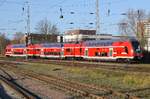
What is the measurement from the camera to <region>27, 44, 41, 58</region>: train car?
8175cm

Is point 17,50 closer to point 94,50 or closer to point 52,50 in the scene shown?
point 52,50

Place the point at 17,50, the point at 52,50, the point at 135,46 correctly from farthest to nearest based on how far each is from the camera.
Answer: the point at 17,50 → the point at 52,50 → the point at 135,46

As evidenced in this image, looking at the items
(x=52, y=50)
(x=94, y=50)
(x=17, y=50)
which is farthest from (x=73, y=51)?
(x=17, y=50)

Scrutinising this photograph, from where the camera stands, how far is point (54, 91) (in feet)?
68.1

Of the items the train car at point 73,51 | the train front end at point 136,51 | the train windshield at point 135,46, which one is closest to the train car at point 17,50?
the train car at point 73,51

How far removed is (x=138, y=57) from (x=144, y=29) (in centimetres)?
4363

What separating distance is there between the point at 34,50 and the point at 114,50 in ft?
116

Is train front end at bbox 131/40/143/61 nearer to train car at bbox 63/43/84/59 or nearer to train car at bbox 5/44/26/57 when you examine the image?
train car at bbox 63/43/84/59

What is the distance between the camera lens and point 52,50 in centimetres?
7412

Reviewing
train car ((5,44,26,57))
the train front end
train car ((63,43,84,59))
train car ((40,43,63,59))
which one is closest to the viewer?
the train front end

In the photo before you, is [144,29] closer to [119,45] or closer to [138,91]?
[119,45]

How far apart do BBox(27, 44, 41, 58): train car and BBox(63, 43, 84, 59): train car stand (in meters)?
13.6

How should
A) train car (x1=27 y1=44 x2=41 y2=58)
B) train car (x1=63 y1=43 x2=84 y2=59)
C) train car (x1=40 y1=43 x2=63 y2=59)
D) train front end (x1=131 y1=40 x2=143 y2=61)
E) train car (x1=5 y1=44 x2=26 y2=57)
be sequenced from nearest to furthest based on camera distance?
train front end (x1=131 y1=40 x2=143 y2=61)
train car (x1=63 y1=43 x2=84 y2=59)
train car (x1=40 y1=43 x2=63 y2=59)
train car (x1=27 y1=44 x2=41 y2=58)
train car (x1=5 y1=44 x2=26 y2=57)

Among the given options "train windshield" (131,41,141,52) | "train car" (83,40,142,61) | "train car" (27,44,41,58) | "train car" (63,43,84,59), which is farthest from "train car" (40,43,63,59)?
"train windshield" (131,41,141,52)
